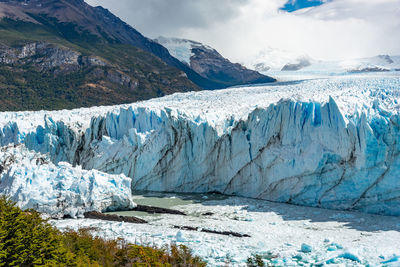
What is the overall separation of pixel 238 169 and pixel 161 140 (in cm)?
477

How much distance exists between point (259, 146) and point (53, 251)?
39.5 ft

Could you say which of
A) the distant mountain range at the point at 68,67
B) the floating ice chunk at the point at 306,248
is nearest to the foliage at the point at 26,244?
the floating ice chunk at the point at 306,248

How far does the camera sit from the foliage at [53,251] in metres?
6.44

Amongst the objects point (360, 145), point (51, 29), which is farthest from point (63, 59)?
point (360, 145)

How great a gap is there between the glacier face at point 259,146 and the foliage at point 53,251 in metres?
8.94

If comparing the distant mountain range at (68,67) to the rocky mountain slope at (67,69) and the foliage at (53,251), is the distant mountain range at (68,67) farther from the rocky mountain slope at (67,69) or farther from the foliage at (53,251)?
the foliage at (53,251)

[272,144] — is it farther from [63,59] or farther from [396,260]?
[63,59]

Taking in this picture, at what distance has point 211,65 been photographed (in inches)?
5153

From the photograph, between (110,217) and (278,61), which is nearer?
(110,217)

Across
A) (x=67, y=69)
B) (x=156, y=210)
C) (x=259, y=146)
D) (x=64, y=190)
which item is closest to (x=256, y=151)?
(x=259, y=146)

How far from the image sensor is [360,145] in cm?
1412

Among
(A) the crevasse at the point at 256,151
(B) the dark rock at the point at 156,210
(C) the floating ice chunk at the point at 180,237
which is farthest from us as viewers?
(B) the dark rock at the point at 156,210

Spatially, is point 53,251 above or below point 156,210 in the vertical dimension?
above

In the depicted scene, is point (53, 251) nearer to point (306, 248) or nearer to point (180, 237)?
point (180, 237)
